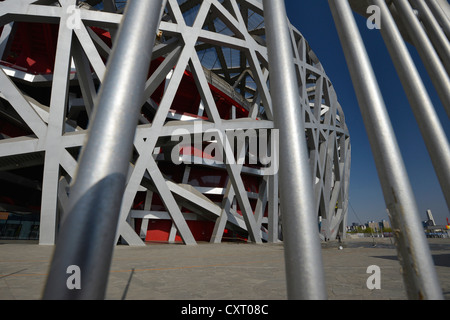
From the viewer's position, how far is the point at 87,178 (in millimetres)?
1260

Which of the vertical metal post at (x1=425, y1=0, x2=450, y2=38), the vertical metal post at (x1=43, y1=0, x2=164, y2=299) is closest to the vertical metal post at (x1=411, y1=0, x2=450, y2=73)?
the vertical metal post at (x1=425, y1=0, x2=450, y2=38)

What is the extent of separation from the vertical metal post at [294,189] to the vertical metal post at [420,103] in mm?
2572

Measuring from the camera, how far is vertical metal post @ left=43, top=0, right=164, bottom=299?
1.09 metres

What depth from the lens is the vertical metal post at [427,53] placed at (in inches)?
169

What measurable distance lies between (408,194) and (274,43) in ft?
6.00

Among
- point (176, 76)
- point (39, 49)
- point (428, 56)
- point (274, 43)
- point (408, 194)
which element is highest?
point (39, 49)

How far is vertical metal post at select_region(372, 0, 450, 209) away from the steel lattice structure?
8.69 meters

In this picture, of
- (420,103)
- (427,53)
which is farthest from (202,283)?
(427,53)

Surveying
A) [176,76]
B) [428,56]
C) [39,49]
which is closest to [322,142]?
[176,76]

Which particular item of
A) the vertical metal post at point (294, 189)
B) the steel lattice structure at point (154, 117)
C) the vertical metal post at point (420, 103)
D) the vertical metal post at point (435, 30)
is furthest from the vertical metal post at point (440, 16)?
the steel lattice structure at point (154, 117)

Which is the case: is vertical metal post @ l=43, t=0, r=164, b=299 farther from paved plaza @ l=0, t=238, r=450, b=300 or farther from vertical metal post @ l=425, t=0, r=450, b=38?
vertical metal post @ l=425, t=0, r=450, b=38

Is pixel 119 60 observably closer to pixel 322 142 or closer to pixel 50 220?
pixel 50 220

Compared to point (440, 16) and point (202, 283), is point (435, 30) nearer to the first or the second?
point (440, 16)
